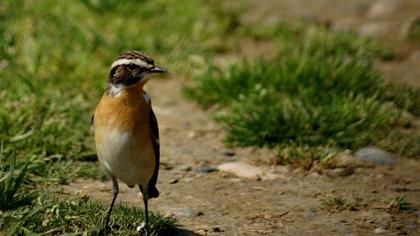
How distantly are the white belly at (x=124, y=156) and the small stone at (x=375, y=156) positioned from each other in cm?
269

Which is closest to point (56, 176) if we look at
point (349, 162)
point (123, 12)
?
point (349, 162)

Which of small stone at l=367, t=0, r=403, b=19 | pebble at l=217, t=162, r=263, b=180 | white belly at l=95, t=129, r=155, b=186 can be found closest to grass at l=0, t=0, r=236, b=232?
white belly at l=95, t=129, r=155, b=186

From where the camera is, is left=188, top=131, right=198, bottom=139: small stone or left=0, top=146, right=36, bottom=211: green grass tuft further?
left=188, top=131, right=198, bottom=139: small stone

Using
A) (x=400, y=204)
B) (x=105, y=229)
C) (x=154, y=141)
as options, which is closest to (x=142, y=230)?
(x=105, y=229)

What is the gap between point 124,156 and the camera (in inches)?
248

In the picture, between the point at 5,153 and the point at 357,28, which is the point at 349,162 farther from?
the point at 357,28

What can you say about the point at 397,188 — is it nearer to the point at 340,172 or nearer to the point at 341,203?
the point at 340,172

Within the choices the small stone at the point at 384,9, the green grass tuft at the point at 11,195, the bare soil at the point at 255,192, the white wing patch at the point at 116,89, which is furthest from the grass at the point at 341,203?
the small stone at the point at 384,9

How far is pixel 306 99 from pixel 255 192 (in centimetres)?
177

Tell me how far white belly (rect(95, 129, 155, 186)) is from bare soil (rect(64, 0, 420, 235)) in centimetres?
60

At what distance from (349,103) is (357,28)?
11.3 ft

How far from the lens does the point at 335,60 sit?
9922 millimetres

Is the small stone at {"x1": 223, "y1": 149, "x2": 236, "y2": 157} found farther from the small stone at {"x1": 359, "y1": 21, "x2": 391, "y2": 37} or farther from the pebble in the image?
the small stone at {"x1": 359, "y1": 21, "x2": 391, "y2": 37}

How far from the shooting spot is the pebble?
8.18m
